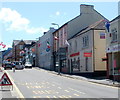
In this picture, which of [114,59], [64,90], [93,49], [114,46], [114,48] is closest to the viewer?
[64,90]

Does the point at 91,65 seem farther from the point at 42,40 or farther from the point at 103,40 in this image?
the point at 42,40

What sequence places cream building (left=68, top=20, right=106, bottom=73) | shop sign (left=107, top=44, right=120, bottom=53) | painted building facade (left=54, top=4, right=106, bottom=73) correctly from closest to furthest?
shop sign (left=107, top=44, right=120, bottom=53) < cream building (left=68, top=20, right=106, bottom=73) < painted building facade (left=54, top=4, right=106, bottom=73)

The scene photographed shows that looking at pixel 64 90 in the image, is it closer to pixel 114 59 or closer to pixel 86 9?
pixel 114 59

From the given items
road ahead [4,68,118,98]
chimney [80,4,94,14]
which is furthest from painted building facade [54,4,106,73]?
road ahead [4,68,118,98]

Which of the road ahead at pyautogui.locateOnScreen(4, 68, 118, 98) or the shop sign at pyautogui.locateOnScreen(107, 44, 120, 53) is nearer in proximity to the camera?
the road ahead at pyautogui.locateOnScreen(4, 68, 118, 98)

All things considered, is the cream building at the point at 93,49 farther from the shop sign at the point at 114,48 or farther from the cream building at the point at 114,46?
the shop sign at the point at 114,48

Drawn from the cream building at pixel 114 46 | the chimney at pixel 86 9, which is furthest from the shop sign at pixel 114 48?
the chimney at pixel 86 9

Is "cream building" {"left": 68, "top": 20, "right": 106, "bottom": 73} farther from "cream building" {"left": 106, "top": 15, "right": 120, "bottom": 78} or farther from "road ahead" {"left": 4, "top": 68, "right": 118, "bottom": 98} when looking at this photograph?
"road ahead" {"left": 4, "top": 68, "right": 118, "bottom": 98}

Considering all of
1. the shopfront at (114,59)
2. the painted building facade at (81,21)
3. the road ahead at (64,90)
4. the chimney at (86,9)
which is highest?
the chimney at (86,9)

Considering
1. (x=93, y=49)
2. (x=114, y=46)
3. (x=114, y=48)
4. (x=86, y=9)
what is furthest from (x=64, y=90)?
(x=86, y=9)

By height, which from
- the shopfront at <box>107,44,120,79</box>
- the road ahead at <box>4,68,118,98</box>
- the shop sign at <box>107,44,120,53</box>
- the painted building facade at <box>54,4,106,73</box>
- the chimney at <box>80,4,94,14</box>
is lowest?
the road ahead at <box>4,68,118,98</box>

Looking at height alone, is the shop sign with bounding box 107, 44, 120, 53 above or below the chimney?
below

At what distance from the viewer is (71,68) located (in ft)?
156

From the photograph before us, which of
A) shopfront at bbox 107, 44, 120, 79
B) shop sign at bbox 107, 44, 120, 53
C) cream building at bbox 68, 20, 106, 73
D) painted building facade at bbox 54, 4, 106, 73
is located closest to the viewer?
shop sign at bbox 107, 44, 120, 53
